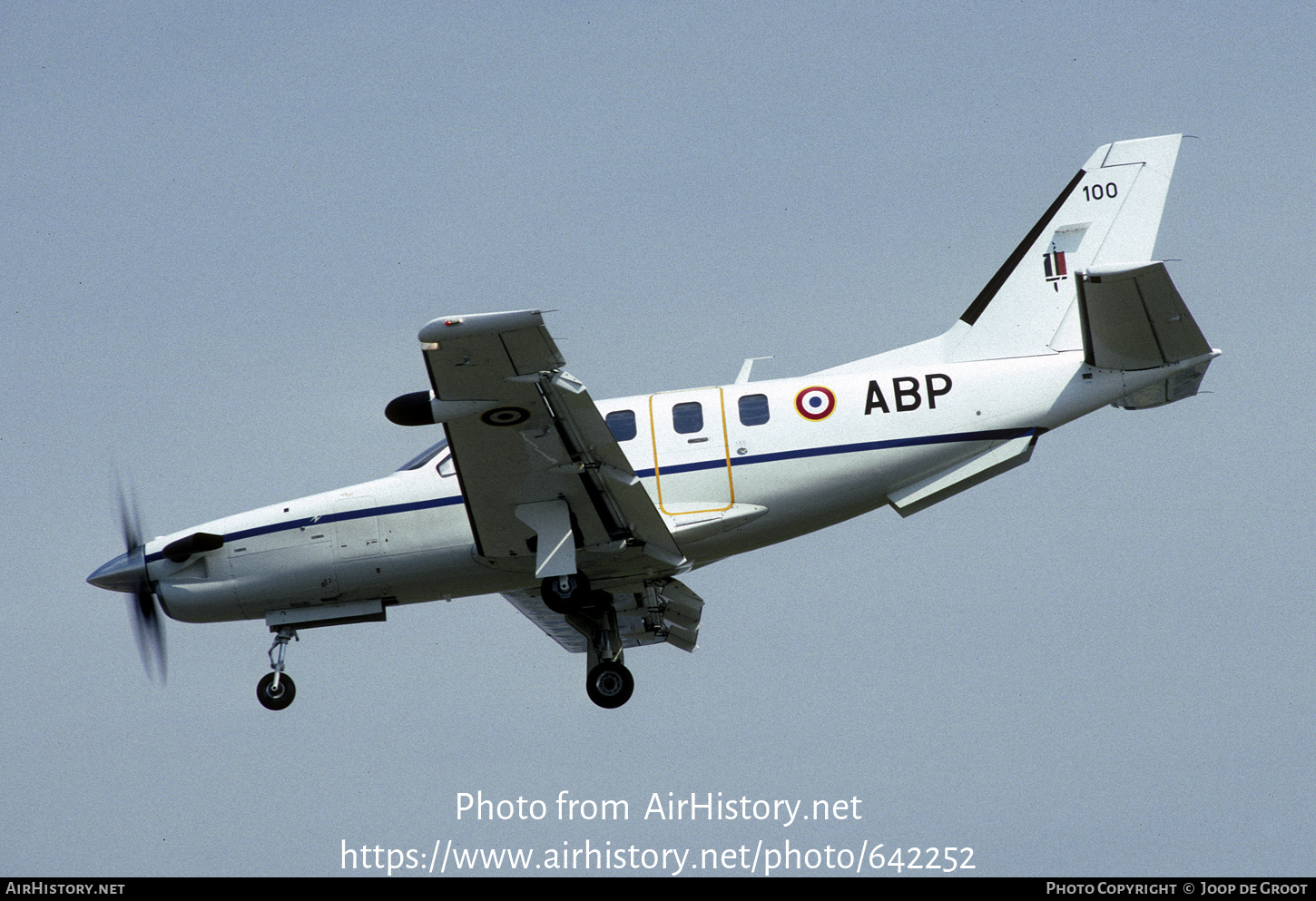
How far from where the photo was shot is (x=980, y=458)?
2200 centimetres

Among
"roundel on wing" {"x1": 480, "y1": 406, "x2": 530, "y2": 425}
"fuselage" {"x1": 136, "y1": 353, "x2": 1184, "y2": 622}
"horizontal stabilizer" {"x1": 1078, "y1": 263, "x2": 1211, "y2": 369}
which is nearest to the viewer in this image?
"roundel on wing" {"x1": 480, "y1": 406, "x2": 530, "y2": 425}

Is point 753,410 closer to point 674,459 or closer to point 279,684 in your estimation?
point 674,459

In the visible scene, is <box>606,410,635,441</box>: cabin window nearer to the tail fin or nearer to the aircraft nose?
the tail fin

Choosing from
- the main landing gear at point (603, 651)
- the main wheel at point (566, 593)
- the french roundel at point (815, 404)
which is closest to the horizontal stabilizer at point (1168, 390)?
the french roundel at point (815, 404)

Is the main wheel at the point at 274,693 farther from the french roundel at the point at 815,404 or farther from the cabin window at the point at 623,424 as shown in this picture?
the french roundel at the point at 815,404

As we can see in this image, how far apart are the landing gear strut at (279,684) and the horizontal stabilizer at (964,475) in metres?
9.54

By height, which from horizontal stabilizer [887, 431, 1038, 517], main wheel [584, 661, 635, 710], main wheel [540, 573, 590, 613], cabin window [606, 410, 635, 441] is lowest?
main wheel [584, 661, 635, 710]

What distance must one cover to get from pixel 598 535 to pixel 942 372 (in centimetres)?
548

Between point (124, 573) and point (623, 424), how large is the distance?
27.2 feet

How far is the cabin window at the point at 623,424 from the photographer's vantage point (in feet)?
72.3

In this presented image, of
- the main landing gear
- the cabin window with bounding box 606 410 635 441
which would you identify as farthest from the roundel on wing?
the main landing gear

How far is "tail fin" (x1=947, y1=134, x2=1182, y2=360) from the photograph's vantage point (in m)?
23.6

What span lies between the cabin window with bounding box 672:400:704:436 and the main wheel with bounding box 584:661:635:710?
13.9ft
